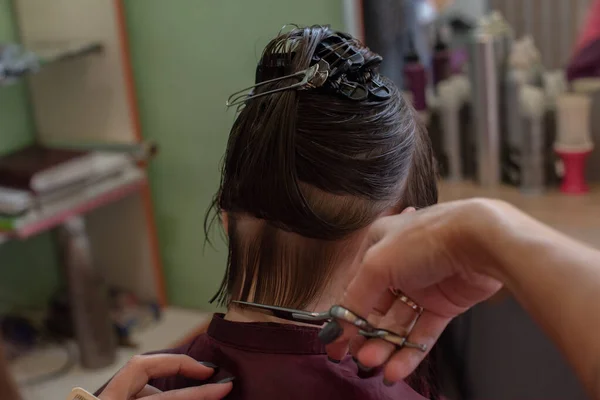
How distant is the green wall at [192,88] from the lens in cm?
194

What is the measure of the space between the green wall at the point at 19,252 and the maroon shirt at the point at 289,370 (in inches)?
62.9

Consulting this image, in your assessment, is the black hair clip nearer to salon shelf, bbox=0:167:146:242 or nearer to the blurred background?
the blurred background

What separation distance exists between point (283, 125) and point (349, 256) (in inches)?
7.1

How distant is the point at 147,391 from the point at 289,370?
193 millimetres

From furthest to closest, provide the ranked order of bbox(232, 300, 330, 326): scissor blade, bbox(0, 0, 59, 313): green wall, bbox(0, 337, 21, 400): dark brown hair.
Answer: bbox(0, 0, 59, 313): green wall < bbox(0, 337, 21, 400): dark brown hair < bbox(232, 300, 330, 326): scissor blade

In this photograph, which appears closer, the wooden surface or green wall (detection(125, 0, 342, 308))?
the wooden surface

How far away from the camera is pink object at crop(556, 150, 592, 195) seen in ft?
5.62

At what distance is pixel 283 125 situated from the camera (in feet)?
2.73

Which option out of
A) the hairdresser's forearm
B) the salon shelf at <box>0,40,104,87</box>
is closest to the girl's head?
the hairdresser's forearm

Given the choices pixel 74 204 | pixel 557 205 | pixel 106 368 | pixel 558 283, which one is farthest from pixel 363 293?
pixel 106 368

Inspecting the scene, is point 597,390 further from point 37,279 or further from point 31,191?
point 37,279

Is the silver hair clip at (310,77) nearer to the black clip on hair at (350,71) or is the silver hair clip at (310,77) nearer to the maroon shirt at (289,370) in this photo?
the black clip on hair at (350,71)

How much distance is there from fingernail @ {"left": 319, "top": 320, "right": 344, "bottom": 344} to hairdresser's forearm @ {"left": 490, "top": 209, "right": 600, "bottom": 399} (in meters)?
0.17

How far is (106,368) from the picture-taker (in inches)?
81.1
